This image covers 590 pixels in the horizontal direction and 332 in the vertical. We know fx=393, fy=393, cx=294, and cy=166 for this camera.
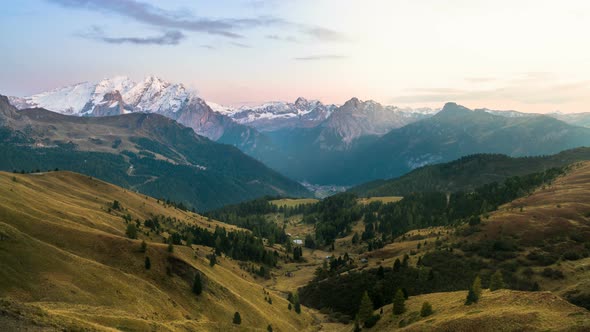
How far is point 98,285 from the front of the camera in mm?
79250

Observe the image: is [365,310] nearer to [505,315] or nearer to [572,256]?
[505,315]

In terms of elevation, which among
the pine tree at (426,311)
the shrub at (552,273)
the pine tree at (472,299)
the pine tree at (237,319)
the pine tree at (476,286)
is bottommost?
the pine tree at (237,319)

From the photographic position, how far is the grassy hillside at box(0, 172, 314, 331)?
208 ft

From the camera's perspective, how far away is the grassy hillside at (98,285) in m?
63.5

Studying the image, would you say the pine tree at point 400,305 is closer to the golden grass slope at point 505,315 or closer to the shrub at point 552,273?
the golden grass slope at point 505,315

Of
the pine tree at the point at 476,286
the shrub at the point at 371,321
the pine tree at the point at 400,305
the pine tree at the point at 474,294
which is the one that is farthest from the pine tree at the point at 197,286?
the pine tree at the point at 476,286

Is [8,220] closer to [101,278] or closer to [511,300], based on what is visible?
[101,278]

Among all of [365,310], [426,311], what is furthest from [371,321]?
[426,311]

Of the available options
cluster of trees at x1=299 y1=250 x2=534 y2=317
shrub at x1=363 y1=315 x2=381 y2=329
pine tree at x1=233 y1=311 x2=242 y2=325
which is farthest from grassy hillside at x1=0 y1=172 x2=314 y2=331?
cluster of trees at x1=299 y1=250 x2=534 y2=317

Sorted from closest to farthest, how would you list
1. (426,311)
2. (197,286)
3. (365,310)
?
1. (426,311)
2. (197,286)
3. (365,310)

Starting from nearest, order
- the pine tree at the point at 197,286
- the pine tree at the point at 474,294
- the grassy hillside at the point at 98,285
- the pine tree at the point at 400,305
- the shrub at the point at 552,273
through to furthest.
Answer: the grassy hillside at the point at 98,285 → the pine tree at the point at 474,294 → the pine tree at the point at 400,305 → the pine tree at the point at 197,286 → the shrub at the point at 552,273

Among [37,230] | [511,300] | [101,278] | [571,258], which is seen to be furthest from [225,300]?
[571,258]

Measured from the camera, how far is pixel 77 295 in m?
72.4

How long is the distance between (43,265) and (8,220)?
27655 millimetres
